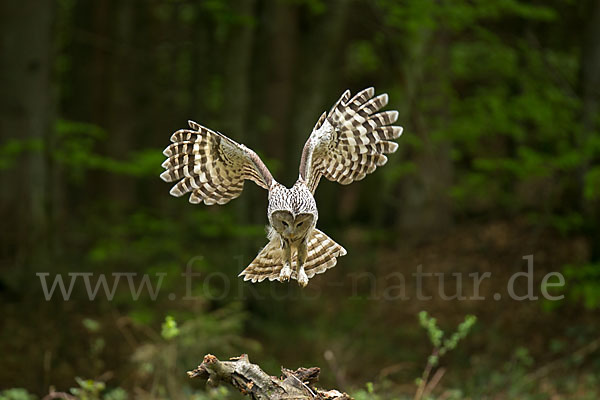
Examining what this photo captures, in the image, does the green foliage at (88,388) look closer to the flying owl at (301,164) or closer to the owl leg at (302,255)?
the flying owl at (301,164)

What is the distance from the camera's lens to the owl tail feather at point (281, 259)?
10.3ft

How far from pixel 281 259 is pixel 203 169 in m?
0.70

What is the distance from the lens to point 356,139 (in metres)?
3.60

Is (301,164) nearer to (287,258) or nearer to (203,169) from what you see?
(287,258)

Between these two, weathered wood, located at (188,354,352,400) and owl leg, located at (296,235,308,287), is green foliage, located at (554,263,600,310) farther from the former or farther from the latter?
owl leg, located at (296,235,308,287)

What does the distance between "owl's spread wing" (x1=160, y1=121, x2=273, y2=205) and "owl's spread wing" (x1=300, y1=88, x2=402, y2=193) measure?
39cm

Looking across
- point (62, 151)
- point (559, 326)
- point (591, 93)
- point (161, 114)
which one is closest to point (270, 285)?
point (62, 151)

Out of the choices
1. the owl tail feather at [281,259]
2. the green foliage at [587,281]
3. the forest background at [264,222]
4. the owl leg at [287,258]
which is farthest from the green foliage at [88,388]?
the green foliage at [587,281]

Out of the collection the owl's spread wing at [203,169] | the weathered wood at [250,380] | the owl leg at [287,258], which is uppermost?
the owl's spread wing at [203,169]

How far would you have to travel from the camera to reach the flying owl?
3.09 meters

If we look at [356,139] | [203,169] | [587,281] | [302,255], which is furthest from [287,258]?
[587,281]

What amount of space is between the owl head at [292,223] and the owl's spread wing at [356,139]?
600mm

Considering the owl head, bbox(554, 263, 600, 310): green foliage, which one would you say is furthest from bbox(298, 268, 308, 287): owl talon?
bbox(554, 263, 600, 310): green foliage

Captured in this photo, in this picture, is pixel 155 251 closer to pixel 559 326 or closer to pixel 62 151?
pixel 62 151
